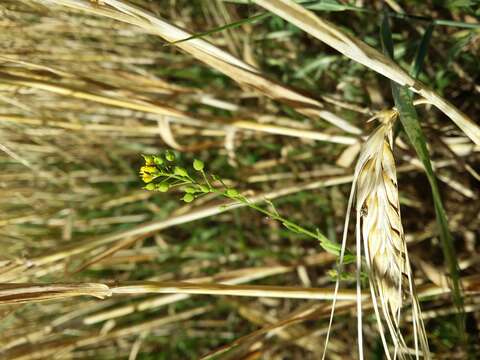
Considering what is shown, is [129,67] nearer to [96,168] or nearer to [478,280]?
[96,168]

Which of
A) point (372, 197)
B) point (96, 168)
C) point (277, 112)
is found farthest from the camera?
point (96, 168)

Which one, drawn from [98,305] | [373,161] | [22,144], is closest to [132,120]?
[22,144]

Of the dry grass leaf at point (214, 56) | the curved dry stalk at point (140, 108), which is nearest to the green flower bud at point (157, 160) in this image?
the dry grass leaf at point (214, 56)

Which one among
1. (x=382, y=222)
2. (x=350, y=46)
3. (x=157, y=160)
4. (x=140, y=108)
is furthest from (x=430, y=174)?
(x=140, y=108)

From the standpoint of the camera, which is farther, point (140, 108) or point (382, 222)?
point (140, 108)

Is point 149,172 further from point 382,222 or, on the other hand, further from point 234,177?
point 234,177

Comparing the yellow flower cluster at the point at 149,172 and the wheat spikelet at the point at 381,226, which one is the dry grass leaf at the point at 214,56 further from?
the wheat spikelet at the point at 381,226

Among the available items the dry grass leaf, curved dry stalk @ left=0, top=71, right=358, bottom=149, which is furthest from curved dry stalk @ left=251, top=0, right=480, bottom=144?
curved dry stalk @ left=0, top=71, right=358, bottom=149
